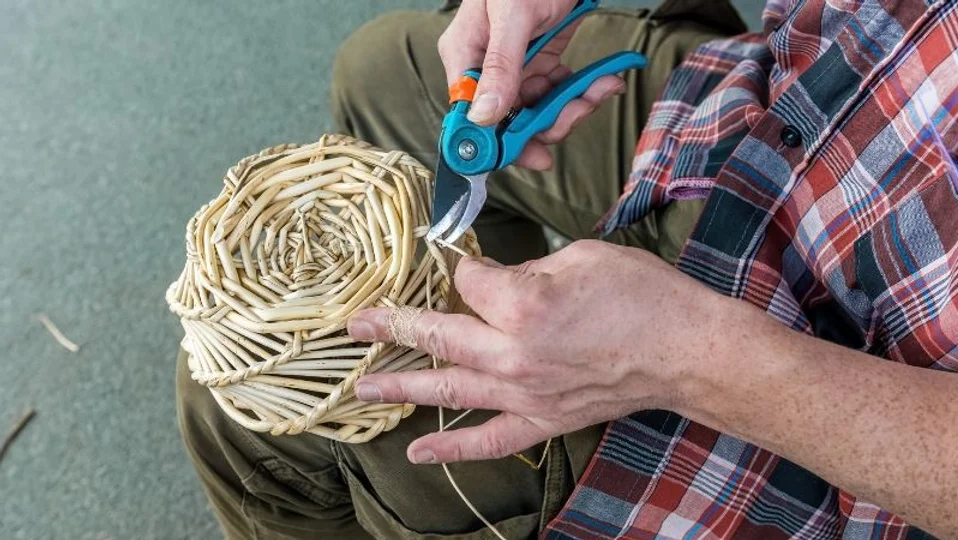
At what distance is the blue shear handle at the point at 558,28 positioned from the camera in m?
0.66

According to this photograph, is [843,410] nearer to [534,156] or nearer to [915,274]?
[915,274]

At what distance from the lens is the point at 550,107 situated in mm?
650

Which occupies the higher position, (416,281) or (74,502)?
(416,281)

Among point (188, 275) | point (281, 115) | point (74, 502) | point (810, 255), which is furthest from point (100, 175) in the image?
point (810, 255)

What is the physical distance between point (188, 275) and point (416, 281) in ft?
0.53

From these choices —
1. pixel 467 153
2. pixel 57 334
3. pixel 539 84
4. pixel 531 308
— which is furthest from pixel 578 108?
pixel 57 334

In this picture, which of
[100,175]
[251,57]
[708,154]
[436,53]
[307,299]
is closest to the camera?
[307,299]

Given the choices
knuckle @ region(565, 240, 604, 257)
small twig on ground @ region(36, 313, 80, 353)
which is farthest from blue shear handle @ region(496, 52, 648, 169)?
small twig on ground @ region(36, 313, 80, 353)

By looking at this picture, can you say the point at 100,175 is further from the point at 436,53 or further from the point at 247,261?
the point at 247,261

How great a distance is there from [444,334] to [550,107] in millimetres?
222

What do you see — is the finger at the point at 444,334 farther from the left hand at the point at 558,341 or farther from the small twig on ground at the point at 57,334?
the small twig on ground at the point at 57,334

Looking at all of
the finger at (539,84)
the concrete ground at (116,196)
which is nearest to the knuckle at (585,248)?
the finger at (539,84)

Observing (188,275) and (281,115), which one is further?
(281,115)

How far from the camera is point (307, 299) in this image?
549mm
